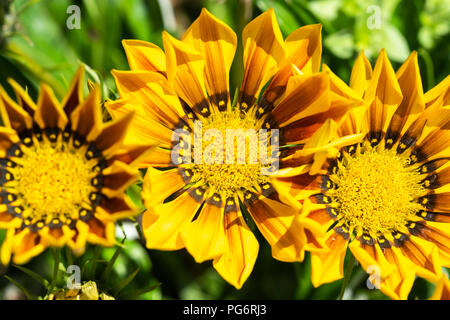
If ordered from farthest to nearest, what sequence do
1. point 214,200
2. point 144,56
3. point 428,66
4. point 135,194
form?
point 428,66, point 135,194, point 214,200, point 144,56

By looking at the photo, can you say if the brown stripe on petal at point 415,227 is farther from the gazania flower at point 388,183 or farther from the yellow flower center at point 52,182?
the yellow flower center at point 52,182

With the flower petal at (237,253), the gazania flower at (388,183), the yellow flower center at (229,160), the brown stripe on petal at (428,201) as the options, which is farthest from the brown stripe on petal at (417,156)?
the flower petal at (237,253)

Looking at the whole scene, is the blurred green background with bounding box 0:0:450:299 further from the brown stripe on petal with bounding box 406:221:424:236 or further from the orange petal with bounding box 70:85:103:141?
the orange petal with bounding box 70:85:103:141

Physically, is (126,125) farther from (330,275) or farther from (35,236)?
(330,275)

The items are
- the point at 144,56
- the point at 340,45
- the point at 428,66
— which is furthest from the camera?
the point at 340,45

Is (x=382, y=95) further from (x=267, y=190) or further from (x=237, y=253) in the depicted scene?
(x=237, y=253)

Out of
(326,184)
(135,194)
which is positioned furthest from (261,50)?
(135,194)
